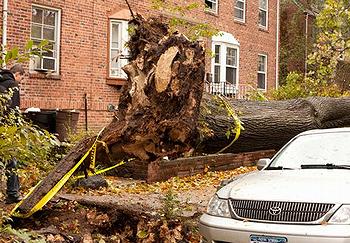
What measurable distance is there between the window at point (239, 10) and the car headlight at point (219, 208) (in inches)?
777

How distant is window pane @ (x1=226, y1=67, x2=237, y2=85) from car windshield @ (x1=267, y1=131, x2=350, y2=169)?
16.9 metres

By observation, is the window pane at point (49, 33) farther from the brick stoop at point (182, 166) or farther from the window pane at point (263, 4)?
the window pane at point (263, 4)

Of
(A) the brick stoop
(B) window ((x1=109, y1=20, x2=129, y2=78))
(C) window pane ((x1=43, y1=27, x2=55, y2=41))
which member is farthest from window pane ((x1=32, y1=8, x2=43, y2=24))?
(A) the brick stoop

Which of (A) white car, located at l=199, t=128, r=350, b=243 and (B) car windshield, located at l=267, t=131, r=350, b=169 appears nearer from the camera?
(A) white car, located at l=199, t=128, r=350, b=243

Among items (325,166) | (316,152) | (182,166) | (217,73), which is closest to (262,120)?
(182,166)

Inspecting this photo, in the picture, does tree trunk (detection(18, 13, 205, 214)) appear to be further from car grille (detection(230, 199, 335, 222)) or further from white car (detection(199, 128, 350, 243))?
car grille (detection(230, 199, 335, 222))

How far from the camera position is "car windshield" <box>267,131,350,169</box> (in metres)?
6.15

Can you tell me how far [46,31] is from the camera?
15.6 metres

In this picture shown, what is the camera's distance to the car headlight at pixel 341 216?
4.67 meters

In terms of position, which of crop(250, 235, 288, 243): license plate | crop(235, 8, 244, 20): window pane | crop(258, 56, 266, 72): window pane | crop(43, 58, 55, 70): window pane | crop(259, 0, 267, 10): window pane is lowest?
crop(250, 235, 288, 243): license plate

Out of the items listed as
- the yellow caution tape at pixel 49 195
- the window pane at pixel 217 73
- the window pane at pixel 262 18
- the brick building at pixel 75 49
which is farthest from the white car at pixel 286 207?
the window pane at pixel 262 18

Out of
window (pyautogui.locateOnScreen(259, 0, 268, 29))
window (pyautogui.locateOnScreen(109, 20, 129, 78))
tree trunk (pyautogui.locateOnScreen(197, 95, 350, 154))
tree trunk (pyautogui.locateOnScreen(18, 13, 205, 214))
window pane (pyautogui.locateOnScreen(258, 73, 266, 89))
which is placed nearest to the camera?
tree trunk (pyautogui.locateOnScreen(18, 13, 205, 214))

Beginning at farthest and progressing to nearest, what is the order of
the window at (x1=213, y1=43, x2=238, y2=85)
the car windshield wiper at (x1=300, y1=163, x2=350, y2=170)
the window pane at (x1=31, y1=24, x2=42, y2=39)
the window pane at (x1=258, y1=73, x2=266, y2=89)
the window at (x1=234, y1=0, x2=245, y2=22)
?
the window pane at (x1=258, y1=73, x2=266, y2=89)
the window at (x1=234, y1=0, x2=245, y2=22)
the window at (x1=213, y1=43, x2=238, y2=85)
the window pane at (x1=31, y1=24, x2=42, y2=39)
the car windshield wiper at (x1=300, y1=163, x2=350, y2=170)

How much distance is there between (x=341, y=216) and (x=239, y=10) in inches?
831
